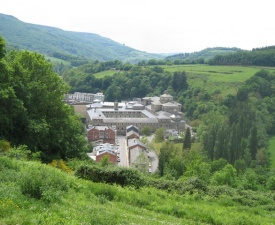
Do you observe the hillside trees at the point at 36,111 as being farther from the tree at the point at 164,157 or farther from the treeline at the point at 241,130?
the treeline at the point at 241,130

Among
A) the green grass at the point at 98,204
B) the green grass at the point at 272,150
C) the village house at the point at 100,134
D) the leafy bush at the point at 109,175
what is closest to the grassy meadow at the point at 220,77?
the green grass at the point at 272,150

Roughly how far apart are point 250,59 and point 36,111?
146 metres

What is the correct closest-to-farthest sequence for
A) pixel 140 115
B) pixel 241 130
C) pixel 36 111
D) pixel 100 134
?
pixel 36 111 < pixel 241 130 < pixel 100 134 < pixel 140 115

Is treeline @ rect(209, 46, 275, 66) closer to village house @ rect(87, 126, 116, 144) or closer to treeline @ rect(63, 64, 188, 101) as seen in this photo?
treeline @ rect(63, 64, 188, 101)

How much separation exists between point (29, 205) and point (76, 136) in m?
18.1

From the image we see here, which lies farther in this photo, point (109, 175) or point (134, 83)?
point (134, 83)

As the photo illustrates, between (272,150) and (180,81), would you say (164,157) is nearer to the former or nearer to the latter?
(272,150)

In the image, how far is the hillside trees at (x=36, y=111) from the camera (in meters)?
21.2

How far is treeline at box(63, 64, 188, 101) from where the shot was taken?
135500mm

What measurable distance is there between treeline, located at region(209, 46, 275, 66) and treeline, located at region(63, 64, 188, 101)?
31.4m

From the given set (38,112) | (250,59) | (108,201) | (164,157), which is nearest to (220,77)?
(250,59)


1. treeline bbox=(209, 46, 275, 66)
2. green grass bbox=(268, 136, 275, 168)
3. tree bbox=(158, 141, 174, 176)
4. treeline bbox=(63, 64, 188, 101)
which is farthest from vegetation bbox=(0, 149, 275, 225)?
treeline bbox=(209, 46, 275, 66)

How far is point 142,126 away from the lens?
95.3m

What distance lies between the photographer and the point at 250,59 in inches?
6147
